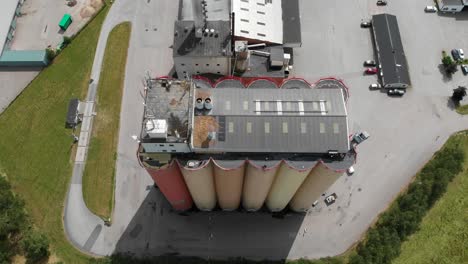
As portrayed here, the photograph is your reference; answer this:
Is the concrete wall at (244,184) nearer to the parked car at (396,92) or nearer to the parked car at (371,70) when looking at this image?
the parked car at (396,92)

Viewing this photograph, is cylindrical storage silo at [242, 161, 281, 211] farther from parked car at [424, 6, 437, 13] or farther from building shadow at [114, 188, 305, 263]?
parked car at [424, 6, 437, 13]

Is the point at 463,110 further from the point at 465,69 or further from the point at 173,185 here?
the point at 173,185

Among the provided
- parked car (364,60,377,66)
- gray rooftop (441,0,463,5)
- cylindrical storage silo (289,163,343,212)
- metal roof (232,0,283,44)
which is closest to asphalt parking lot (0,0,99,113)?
metal roof (232,0,283,44)

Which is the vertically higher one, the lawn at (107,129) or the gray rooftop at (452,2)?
the gray rooftop at (452,2)

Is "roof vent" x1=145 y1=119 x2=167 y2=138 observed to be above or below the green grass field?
above

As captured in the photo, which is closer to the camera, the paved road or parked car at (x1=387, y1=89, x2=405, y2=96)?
the paved road

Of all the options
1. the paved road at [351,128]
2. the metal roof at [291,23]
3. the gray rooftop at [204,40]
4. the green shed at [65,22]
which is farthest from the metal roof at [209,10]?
the green shed at [65,22]

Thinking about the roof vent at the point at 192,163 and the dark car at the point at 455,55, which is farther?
the dark car at the point at 455,55

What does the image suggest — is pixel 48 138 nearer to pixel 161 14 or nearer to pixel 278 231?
pixel 161 14

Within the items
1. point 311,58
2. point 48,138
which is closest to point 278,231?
point 311,58
